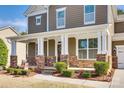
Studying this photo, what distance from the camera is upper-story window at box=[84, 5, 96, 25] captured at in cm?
1911

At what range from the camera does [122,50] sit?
21.1 metres

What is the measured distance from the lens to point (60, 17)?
21359mm

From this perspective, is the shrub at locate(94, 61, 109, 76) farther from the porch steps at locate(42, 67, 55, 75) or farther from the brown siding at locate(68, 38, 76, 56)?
the brown siding at locate(68, 38, 76, 56)

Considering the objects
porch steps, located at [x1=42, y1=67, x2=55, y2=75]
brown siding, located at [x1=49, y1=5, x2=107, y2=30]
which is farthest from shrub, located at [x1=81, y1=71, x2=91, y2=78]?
brown siding, located at [x1=49, y1=5, x2=107, y2=30]

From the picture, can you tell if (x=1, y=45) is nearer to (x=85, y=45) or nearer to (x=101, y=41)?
(x=85, y=45)

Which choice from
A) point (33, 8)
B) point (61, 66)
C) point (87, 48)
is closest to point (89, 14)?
point (87, 48)

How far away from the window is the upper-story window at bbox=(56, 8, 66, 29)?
2606mm

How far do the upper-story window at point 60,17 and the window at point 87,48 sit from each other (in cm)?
261

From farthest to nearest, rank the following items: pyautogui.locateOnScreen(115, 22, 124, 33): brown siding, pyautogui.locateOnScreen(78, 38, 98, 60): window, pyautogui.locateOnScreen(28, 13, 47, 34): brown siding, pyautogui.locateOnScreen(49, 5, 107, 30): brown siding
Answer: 1. pyautogui.locateOnScreen(115, 22, 124, 33): brown siding
2. pyautogui.locateOnScreen(28, 13, 47, 34): brown siding
3. pyautogui.locateOnScreen(78, 38, 98, 60): window
4. pyautogui.locateOnScreen(49, 5, 107, 30): brown siding

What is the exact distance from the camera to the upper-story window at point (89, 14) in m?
19.1

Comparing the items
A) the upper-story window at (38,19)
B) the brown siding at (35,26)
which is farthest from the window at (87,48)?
the upper-story window at (38,19)

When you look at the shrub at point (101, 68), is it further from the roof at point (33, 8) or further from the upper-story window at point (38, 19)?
the upper-story window at point (38, 19)

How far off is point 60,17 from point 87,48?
4.26 metres
